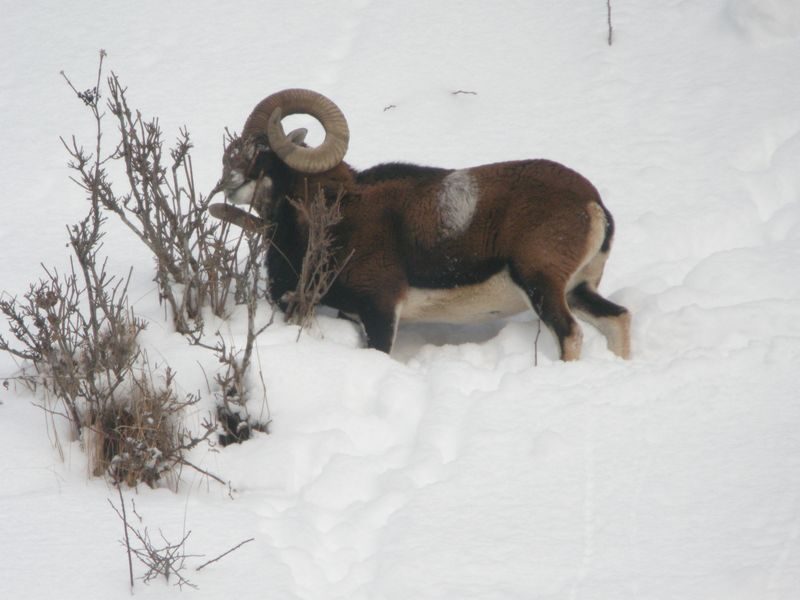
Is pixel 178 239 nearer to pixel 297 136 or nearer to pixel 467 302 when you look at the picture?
pixel 297 136

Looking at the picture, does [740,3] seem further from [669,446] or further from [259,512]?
[259,512]

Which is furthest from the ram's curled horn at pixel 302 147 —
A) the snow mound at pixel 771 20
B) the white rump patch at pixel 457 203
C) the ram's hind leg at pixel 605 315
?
the snow mound at pixel 771 20

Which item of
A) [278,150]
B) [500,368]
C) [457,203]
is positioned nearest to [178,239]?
[278,150]

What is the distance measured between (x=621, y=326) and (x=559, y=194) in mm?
942

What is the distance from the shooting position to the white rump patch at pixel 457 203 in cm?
720

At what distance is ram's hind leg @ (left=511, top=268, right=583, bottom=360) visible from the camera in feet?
22.4

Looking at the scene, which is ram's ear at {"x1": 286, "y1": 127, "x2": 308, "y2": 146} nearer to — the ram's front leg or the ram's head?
the ram's head

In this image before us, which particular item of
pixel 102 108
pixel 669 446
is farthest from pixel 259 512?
pixel 102 108

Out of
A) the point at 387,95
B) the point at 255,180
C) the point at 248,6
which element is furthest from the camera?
the point at 248,6

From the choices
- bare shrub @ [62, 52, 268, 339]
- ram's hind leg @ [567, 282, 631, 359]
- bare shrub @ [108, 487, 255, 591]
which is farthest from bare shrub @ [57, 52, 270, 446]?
ram's hind leg @ [567, 282, 631, 359]

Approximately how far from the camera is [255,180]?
759 cm

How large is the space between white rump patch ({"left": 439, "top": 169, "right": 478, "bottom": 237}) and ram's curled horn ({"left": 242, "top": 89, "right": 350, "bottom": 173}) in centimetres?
81

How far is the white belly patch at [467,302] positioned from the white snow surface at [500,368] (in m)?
0.20

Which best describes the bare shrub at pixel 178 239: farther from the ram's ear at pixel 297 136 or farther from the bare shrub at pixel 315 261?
the ram's ear at pixel 297 136
